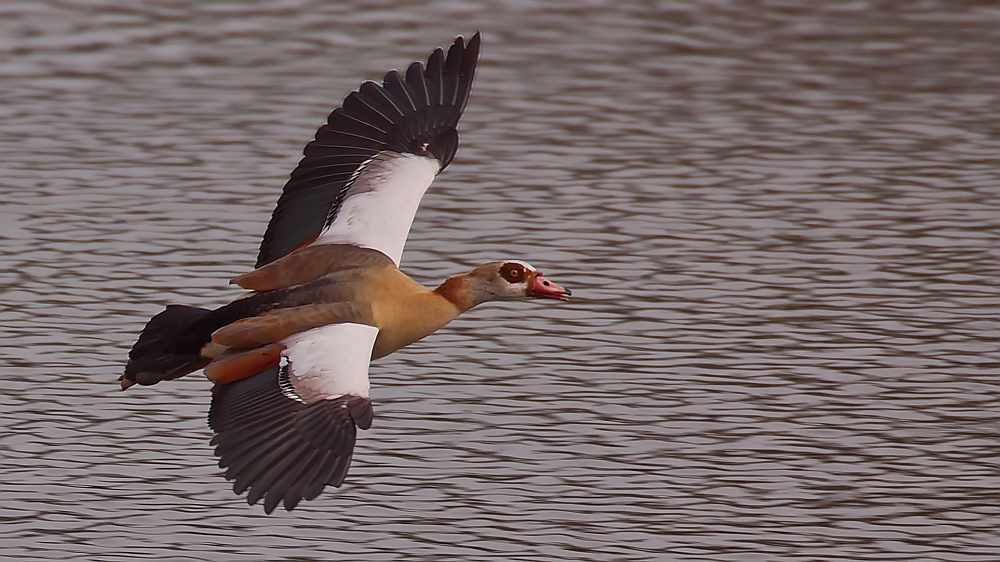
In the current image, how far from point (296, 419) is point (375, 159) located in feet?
5.84

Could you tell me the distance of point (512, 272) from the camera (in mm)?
8055

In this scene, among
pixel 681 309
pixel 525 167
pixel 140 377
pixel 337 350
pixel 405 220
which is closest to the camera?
pixel 337 350

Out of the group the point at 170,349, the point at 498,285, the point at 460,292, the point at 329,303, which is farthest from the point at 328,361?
the point at 498,285

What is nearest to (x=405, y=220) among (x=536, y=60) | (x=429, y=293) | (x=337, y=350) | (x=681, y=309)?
(x=429, y=293)

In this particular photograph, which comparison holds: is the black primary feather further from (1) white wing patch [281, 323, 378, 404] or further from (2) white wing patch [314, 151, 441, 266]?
(2) white wing patch [314, 151, 441, 266]

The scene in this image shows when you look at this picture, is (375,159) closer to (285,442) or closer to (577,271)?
(285,442)

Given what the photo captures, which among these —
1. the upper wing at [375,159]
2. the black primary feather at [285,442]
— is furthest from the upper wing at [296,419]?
the upper wing at [375,159]

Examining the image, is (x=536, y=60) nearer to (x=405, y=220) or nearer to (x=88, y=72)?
(x=88, y=72)

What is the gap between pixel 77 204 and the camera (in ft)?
39.4

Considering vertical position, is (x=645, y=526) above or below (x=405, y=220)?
below

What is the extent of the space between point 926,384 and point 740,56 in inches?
292

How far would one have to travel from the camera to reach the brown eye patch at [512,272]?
26.4ft

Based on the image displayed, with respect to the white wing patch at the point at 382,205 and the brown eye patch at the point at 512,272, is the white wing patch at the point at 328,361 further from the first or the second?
the brown eye patch at the point at 512,272

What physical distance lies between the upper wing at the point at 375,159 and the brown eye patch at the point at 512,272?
466mm
